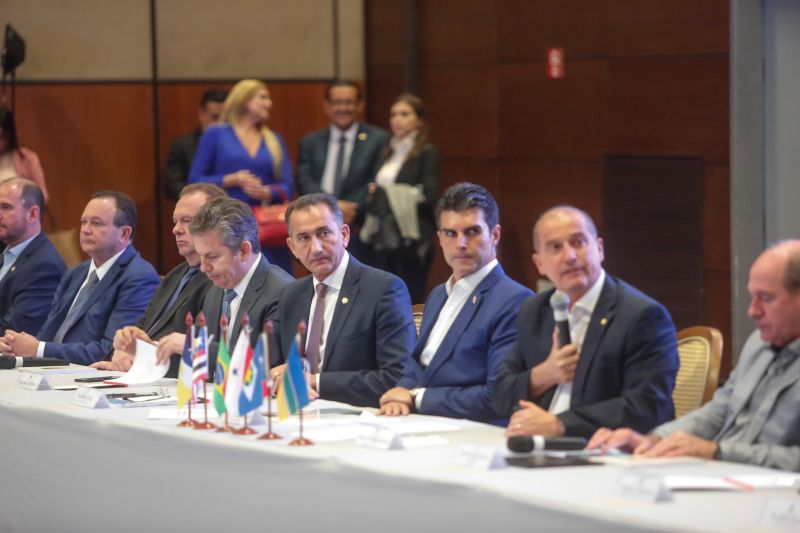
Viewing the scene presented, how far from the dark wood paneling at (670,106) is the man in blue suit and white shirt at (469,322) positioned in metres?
3.39

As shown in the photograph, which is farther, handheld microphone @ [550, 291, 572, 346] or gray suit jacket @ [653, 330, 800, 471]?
handheld microphone @ [550, 291, 572, 346]

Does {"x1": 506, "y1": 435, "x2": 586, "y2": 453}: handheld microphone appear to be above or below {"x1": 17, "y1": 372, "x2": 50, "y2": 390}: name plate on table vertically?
above

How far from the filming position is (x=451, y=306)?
15.6ft

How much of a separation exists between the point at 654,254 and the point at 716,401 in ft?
14.5

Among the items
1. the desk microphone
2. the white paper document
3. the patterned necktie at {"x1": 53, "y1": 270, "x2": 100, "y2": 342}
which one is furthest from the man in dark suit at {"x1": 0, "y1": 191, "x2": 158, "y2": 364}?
the white paper document

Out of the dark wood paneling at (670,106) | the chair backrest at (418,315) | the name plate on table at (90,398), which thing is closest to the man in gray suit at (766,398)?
the name plate on table at (90,398)

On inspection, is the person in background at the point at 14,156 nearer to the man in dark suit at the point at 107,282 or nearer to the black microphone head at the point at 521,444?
the man in dark suit at the point at 107,282

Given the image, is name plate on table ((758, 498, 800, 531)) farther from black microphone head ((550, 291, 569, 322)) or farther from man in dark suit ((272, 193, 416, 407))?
man in dark suit ((272, 193, 416, 407))

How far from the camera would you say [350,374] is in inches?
192

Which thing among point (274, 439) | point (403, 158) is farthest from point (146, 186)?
point (274, 439)

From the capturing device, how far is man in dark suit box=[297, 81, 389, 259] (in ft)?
28.1

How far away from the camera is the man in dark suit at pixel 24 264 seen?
22.1 ft

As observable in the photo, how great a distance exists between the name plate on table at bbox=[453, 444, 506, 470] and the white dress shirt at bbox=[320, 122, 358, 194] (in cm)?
522

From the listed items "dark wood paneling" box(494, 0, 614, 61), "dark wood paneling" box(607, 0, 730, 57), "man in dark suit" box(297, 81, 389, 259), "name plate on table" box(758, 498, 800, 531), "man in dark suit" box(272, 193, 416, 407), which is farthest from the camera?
"man in dark suit" box(297, 81, 389, 259)
